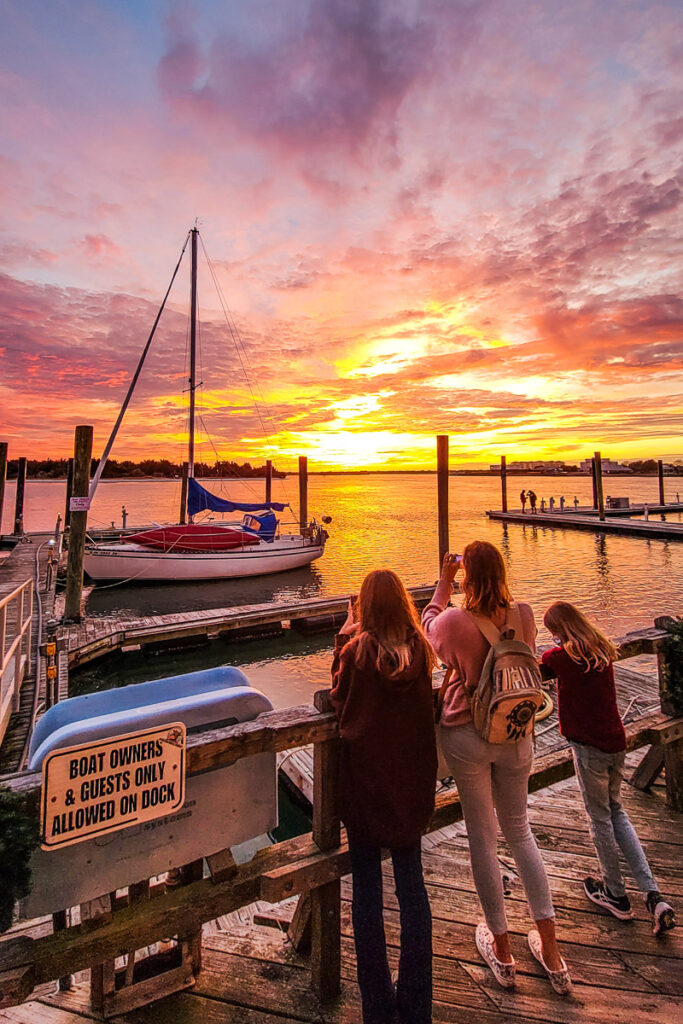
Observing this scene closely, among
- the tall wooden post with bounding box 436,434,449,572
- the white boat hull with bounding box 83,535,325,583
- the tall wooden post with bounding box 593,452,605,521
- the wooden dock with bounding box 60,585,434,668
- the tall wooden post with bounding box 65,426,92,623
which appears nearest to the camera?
the wooden dock with bounding box 60,585,434,668

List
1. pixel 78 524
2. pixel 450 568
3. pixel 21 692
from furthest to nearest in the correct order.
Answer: pixel 78 524
pixel 21 692
pixel 450 568

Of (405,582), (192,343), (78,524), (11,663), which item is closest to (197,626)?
(78,524)

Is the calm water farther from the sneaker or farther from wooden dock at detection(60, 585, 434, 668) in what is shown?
the sneaker

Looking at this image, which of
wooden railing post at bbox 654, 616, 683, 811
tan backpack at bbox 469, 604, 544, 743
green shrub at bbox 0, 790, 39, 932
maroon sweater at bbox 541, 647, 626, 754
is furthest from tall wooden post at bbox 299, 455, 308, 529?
green shrub at bbox 0, 790, 39, 932

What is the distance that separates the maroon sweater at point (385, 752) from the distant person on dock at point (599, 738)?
3.26 ft

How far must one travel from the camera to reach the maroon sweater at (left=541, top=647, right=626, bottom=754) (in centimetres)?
250

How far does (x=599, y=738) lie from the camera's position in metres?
2.50

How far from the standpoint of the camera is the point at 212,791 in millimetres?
1872

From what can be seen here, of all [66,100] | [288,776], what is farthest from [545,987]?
[66,100]

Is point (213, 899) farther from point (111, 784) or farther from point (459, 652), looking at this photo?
point (459, 652)

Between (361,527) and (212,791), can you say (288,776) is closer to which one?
(212,791)

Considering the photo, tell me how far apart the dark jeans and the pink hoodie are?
0.56m

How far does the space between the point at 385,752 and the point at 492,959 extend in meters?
1.23

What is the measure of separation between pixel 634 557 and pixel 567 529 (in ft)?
35.5
